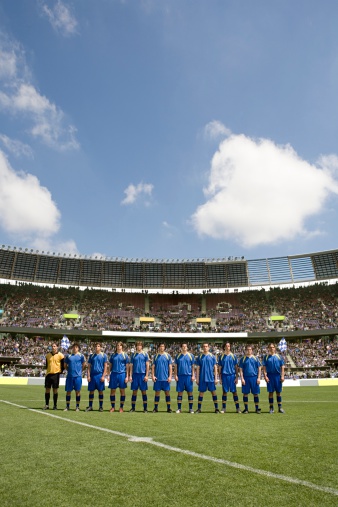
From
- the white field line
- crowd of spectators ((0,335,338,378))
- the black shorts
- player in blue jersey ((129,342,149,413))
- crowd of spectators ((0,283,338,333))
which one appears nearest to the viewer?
the white field line

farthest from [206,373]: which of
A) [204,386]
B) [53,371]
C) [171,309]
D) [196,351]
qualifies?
[171,309]

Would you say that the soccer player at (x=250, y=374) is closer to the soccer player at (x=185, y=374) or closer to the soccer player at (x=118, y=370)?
the soccer player at (x=185, y=374)

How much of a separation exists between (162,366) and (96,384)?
7.15ft

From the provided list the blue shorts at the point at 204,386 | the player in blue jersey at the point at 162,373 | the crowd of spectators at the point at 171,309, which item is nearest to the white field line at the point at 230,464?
the player in blue jersey at the point at 162,373

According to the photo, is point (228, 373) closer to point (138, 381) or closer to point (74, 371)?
point (138, 381)

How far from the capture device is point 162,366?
519 inches

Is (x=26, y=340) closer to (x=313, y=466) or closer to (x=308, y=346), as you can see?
(x=308, y=346)

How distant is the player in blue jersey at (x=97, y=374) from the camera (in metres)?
12.9

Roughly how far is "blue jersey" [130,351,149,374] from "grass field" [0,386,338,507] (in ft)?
13.3

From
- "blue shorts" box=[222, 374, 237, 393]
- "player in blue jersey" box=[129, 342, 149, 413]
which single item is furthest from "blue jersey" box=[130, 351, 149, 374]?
"blue shorts" box=[222, 374, 237, 393]

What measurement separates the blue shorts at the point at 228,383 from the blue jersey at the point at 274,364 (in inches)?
45.7

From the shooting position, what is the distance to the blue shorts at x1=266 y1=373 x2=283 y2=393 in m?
12.5

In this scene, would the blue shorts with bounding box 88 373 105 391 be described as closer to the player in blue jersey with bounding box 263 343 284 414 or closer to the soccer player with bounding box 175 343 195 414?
the soccer player with bounding box 175 343 195 414

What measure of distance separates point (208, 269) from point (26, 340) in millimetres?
30056
